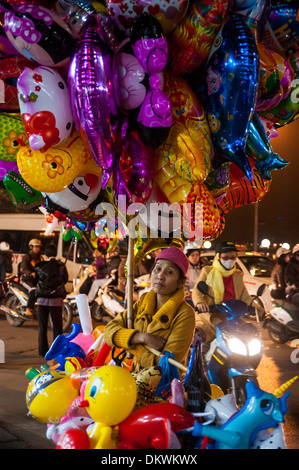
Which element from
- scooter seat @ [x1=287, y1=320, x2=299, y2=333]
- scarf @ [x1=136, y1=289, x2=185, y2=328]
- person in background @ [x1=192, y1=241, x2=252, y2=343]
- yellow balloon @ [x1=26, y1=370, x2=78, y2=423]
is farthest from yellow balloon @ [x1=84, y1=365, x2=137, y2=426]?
scooter seat @ [x1=287, y1=320, x2=299, y2=333]

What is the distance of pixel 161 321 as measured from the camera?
2.88m

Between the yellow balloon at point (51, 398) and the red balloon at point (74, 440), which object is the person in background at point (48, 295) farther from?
the red balloon at point (74, 440)

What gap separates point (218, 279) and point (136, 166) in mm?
3067

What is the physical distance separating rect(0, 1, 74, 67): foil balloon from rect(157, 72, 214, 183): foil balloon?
57 centimetres

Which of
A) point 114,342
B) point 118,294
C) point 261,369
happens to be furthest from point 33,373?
point 118,294

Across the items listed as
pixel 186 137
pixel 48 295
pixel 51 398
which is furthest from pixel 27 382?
pixel 186 137

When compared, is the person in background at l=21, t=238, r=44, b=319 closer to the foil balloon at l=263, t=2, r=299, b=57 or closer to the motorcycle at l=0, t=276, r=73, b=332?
the motorcycle at l=0, t=276, r=73, b=332

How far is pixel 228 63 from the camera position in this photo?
8.24ft

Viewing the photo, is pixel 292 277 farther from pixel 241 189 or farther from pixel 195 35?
pixel 195 35

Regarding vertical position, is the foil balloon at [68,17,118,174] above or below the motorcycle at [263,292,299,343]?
above

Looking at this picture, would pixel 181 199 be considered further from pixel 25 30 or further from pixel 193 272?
pixel 193 272

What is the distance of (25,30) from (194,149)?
101 centimetres

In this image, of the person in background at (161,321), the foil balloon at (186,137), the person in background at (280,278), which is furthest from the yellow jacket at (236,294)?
the person in background at (280,278)

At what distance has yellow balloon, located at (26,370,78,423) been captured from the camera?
268 cm
